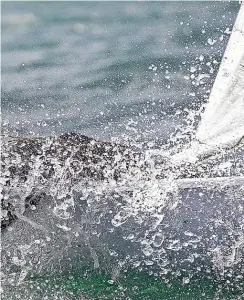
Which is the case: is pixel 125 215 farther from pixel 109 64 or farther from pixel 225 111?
pixel 109 64

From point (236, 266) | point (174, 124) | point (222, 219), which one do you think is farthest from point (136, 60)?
point (236, 266)

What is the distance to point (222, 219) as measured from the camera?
Answer: 372 cm

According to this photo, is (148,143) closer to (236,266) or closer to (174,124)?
(174,124)

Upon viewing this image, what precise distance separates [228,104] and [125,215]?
4.02ft

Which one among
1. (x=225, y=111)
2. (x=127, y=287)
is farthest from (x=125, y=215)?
(x=225, y=111)

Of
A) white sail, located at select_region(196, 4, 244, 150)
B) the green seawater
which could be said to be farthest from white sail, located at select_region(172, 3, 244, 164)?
the green seawater

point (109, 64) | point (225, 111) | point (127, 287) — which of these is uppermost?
point (109, 64)

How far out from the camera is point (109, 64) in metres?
4.53

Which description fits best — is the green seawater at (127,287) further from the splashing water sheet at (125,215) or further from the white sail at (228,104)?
the white sail at (228,104)

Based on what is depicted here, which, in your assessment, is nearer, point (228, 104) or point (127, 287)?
point (127, 287)

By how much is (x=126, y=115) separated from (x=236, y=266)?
55.1 inches

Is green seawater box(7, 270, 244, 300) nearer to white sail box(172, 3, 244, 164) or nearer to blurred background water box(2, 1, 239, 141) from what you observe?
white sail box(172, 3, 244, 164)

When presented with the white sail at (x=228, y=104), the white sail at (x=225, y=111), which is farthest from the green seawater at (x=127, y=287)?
the white sail at (x=228, y=104)

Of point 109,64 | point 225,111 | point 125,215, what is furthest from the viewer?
point 109,64
